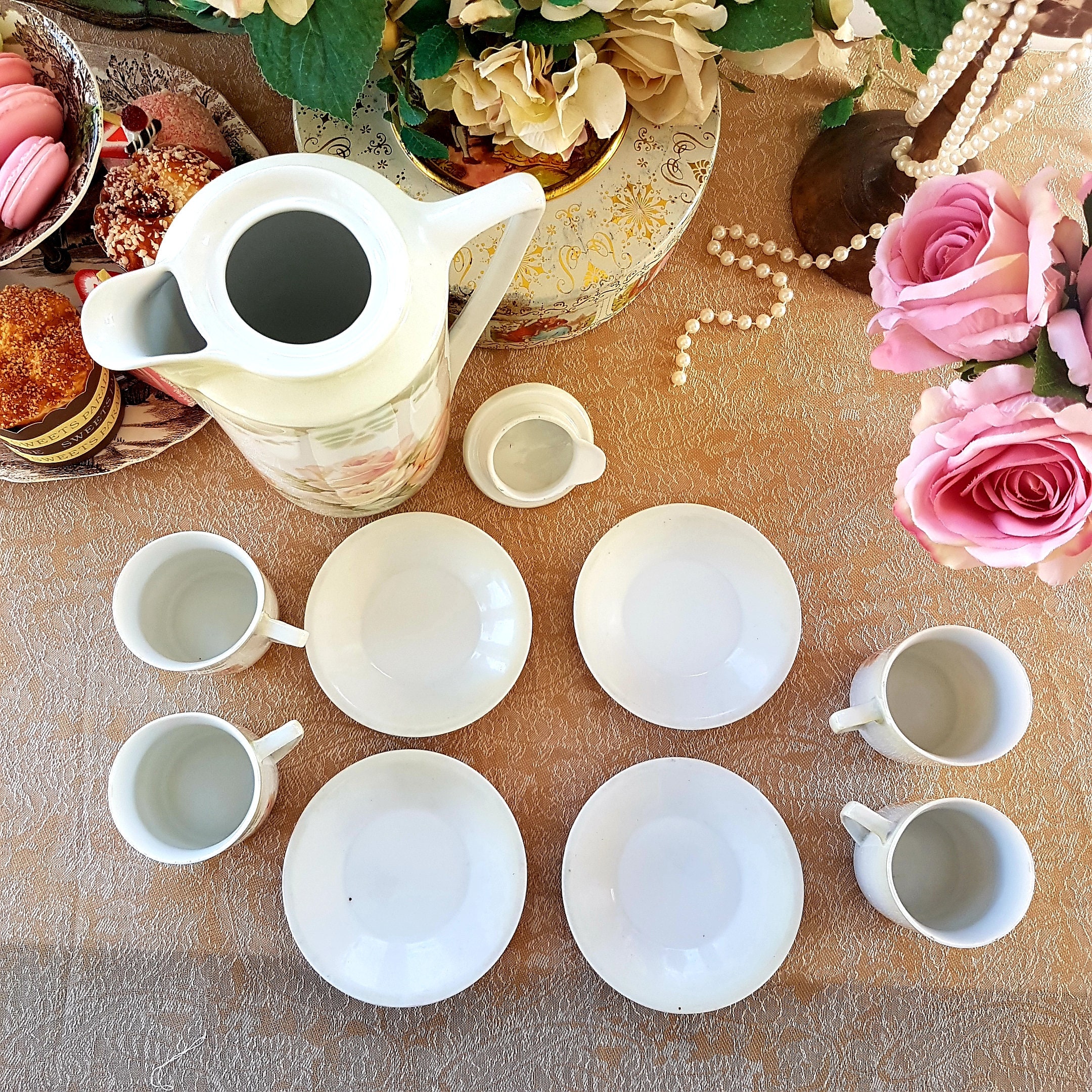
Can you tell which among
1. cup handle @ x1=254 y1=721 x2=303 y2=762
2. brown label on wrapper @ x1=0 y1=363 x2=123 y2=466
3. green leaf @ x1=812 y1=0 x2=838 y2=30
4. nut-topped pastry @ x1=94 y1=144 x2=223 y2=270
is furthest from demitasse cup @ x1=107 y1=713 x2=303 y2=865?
green leaf @ x1=812 y1=0 x2=838 y2=30

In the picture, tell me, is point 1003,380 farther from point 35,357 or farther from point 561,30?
point 35,357

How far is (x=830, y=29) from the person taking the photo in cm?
46

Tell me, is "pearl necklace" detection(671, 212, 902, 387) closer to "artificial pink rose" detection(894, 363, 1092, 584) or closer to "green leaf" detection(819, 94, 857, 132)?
"green leaf" detection(819, 94, 857, 132)

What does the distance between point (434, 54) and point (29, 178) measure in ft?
0.96

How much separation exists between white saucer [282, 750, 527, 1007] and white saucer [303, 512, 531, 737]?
4cm

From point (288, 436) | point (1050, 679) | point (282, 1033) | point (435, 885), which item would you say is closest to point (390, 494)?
point (288, 436)

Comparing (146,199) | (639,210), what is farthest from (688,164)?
(146,199)

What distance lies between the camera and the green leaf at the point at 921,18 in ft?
1.45

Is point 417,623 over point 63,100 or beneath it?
beneath

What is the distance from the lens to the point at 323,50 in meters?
0.44

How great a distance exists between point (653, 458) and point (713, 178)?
0.79 ft

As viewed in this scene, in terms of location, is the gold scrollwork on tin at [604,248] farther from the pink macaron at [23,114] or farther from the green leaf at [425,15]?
the pink macaron at [23,114]

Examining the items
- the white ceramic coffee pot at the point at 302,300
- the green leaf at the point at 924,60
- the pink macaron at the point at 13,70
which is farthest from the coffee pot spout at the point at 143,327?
the green leaf at the point at 924,60

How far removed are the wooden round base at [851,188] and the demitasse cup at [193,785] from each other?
55cm
